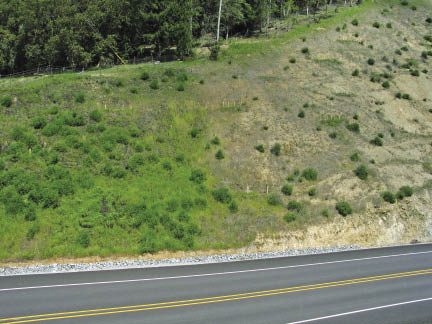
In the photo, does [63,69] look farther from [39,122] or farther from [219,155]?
[219,155]

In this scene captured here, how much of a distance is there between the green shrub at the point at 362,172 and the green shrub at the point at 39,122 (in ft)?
97.0

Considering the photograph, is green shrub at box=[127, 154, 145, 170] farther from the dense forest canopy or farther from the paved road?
the dense forest canopy

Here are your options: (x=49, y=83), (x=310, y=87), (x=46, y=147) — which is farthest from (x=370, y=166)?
(x=49, y=83)

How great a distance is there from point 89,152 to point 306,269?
1939cm

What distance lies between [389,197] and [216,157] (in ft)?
53.3

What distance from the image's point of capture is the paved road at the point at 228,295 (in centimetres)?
1284

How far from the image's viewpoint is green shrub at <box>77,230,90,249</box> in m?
20.0

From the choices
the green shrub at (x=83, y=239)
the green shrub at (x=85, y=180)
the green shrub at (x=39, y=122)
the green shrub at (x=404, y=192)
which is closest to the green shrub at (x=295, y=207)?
the green shrub at (x=404, y=192)

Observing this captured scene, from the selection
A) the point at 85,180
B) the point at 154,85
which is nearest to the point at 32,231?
the point at 85,180

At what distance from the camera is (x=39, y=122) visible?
28141mm

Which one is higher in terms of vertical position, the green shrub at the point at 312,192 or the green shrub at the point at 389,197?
the green shrub at the point at 312,192

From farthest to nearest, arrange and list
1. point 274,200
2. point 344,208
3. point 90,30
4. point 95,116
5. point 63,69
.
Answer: point 90,30
point 63,69
point 95,116
point 344,208
point 274,200

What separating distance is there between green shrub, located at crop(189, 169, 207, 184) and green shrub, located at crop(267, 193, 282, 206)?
228 inches

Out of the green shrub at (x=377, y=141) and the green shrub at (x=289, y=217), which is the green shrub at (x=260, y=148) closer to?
the green shrub at (x=289, y=217)
